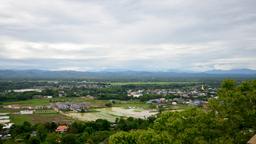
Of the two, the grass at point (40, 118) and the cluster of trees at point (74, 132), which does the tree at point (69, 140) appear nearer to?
the cluster of trees at point (74, 132)

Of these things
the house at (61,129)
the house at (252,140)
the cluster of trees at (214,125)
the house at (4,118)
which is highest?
the cluster of trees at (214,125)

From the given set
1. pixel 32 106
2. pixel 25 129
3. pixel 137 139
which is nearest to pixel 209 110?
pixel 137 139

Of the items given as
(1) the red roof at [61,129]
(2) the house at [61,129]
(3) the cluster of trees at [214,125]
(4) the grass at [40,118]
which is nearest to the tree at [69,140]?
(2) the house at [61,129]

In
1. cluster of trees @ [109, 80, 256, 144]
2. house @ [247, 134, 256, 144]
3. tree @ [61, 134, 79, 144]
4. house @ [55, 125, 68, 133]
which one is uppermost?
cluster of trees @ [109, 80, 256, 144]

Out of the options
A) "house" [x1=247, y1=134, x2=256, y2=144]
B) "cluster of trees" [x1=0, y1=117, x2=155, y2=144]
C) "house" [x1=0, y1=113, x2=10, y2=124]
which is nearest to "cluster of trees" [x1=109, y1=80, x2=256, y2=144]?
"house" [x1=247, y1=134, x2=256, y2=144]

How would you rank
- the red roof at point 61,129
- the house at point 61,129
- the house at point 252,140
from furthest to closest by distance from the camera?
the red roof at point 61,129
the house at point 61,129
the house at point 252,140

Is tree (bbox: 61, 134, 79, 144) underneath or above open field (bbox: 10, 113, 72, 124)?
above

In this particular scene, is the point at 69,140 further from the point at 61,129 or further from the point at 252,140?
the point at 252,140

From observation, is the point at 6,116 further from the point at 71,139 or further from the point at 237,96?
the point at 237,96

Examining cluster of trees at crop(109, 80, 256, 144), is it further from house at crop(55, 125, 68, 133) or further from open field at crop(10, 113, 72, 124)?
open field at crop(10, 113, 72, 124)

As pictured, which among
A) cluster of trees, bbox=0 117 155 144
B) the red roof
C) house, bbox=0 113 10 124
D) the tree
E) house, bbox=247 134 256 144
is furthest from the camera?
house, bbox=0 113 10 124

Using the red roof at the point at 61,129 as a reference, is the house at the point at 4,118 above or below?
below
